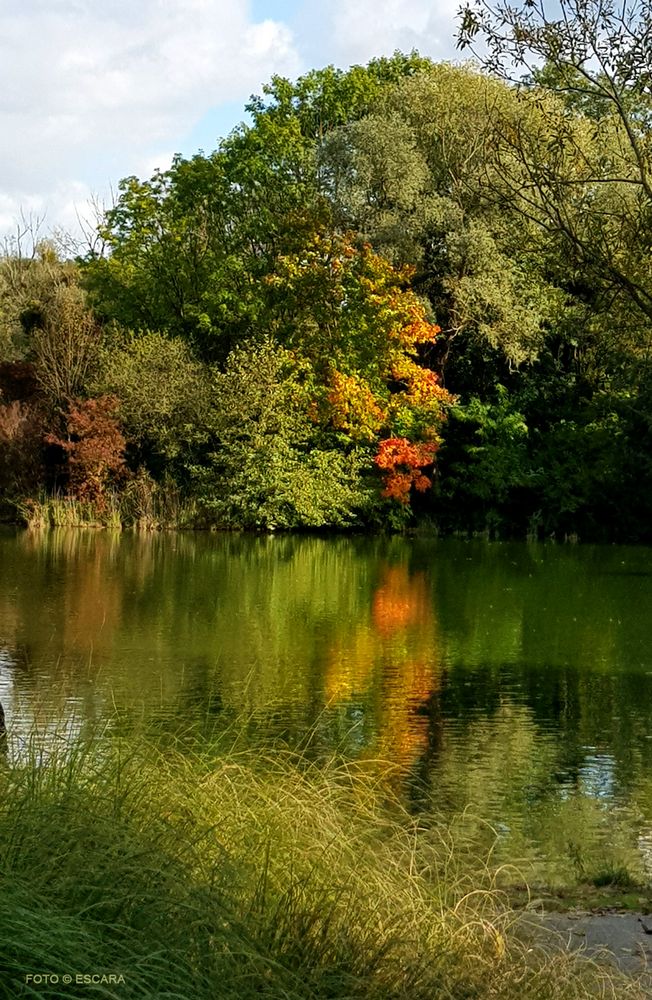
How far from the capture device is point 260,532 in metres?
35.9

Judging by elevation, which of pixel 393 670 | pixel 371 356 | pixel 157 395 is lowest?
pixel 393 670

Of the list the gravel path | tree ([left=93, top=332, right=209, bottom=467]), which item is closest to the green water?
the gravel path

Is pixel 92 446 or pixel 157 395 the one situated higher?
pixel 157 395

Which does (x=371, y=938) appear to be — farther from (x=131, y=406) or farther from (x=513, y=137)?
(x=131, y=406)

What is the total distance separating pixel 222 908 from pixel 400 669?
10.3 metres

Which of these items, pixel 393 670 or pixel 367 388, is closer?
pixel 393 670

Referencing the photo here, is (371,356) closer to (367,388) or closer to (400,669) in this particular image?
(367,388)

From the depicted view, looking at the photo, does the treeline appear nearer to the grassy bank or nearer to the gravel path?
the gravel path

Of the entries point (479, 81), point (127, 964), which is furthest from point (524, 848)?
point (479, 81)

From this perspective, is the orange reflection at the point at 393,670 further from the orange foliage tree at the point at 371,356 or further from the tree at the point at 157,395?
the tree at the point at 157,395

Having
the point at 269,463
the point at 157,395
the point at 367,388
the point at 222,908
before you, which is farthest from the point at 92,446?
the point at 222,908

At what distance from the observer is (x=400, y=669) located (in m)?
14.5

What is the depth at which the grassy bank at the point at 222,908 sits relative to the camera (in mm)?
3814

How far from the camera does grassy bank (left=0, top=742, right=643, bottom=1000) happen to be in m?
3.81
